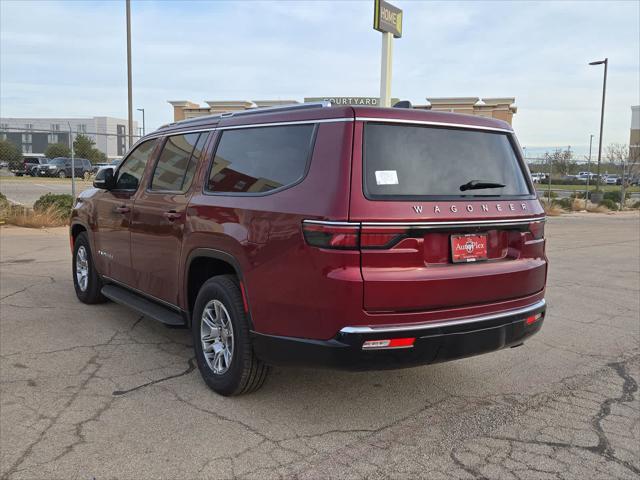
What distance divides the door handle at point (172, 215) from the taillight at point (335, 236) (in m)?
1.60

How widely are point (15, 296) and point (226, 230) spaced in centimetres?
425

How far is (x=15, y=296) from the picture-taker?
266 inches

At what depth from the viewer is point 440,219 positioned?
10.9ft

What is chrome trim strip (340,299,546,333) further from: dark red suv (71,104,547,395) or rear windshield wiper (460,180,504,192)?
rear windshield wiper (460,180,504,192)

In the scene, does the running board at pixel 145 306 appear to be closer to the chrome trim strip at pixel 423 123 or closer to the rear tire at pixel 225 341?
the rear tire at pixel 225 341

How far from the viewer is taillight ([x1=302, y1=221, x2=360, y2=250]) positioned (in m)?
3.13

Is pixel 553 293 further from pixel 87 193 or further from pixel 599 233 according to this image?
pixel 599 233

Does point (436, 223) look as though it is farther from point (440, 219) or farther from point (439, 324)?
point (439, 324)

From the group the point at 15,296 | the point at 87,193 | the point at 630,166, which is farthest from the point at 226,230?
the point at 630,166

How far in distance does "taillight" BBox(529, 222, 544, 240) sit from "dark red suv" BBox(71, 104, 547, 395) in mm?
15

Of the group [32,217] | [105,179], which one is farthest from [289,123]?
[32,217]

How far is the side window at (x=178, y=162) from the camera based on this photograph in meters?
4.50

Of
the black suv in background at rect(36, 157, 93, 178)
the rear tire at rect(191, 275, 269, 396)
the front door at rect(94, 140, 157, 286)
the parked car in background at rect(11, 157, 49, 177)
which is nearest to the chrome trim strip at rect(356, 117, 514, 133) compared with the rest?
the rear tire at rect(191, 275, 269, 396)

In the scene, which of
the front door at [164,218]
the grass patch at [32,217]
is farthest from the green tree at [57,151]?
the front door at [164,218]
